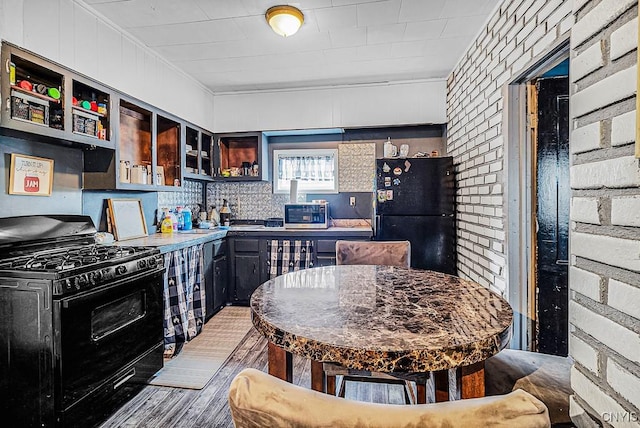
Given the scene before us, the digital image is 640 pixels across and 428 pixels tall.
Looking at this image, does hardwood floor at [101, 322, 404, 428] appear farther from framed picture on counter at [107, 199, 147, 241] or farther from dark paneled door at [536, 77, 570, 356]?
framed picture on counter at [107, 199, 147, 241]

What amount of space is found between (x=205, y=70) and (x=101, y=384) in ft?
9.60

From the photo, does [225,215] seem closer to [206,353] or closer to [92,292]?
[206,353]

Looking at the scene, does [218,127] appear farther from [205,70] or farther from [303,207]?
[303,207]

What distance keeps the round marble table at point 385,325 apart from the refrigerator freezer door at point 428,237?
1.88 metres

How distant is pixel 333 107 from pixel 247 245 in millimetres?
1854

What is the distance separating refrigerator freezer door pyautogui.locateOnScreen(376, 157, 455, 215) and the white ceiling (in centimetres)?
99

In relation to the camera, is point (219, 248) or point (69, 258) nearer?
point (69, 258)

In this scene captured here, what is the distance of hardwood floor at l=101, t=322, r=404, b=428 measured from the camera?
1.89 metres

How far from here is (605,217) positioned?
84cm

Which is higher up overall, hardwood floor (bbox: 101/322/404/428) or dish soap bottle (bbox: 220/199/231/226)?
dish soap bottle (bbox: 220/199/231/226)

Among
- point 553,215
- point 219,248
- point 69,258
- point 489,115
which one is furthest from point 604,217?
point 219,248

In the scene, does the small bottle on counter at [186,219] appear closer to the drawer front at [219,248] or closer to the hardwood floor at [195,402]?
the drawer front at [219,248]

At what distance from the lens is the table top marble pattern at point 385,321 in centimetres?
87

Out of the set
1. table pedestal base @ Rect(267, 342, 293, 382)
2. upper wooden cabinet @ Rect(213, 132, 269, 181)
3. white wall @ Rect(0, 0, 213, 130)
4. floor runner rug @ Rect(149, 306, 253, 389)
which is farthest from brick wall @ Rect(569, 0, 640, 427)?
upper wooden cabinet @ Rect(213, 132, 269, 181)
